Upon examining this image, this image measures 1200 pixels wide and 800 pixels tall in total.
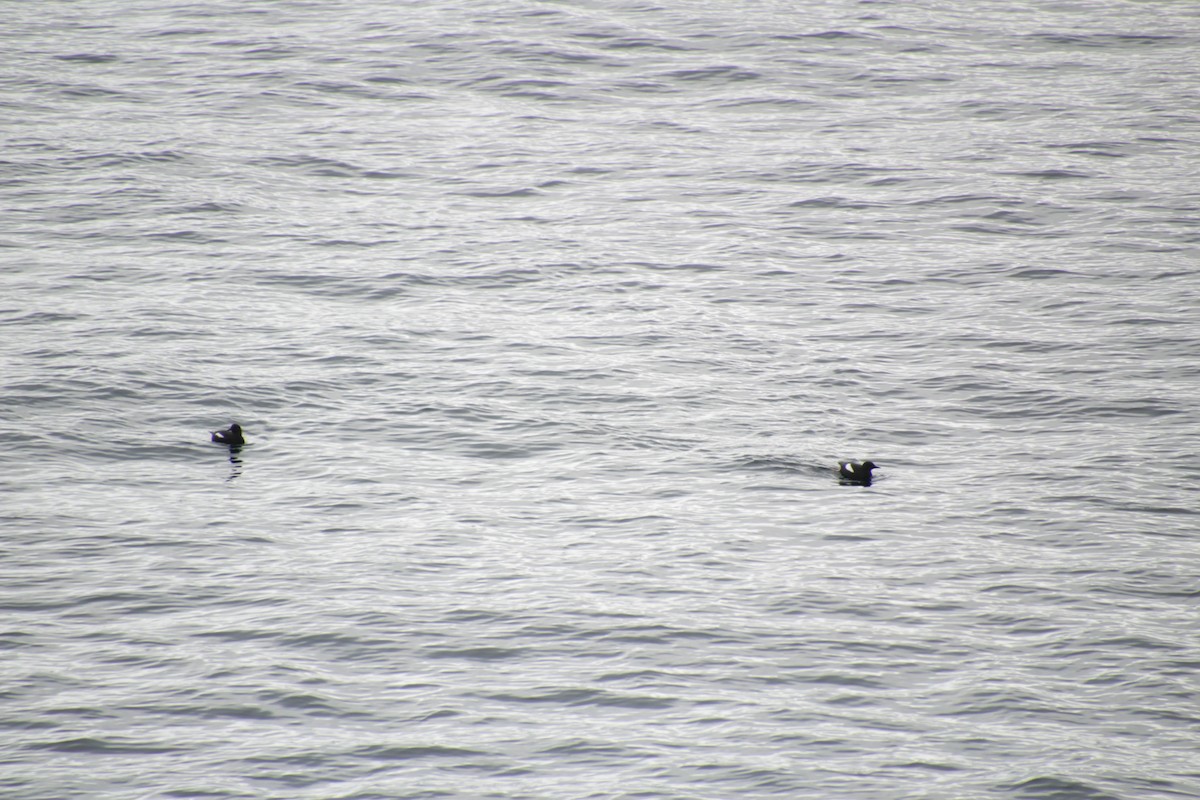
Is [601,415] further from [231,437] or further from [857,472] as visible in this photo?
[231,437]

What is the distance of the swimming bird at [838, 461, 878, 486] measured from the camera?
19.5 metres

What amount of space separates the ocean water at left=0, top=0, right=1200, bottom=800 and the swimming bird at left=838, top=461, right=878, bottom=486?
0.19 metres

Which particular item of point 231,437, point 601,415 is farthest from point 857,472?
point 231,437

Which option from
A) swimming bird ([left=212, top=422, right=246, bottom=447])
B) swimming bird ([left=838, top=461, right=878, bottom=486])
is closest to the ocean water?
swimming bird ([left=838, top=461, right=878, bottom=486])

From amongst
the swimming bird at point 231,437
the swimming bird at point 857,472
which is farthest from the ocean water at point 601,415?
the swimming bird at point 231,437

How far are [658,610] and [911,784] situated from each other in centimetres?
405

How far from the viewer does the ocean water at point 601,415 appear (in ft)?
46.0

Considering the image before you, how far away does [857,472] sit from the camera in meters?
19.6

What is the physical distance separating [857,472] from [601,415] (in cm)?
436

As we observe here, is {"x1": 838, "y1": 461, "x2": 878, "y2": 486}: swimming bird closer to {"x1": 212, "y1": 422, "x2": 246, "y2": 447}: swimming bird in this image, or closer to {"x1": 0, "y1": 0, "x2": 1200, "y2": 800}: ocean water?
{"x1": 0, "y1": 0, "x2": 1200, "y2": 800}: ocean water

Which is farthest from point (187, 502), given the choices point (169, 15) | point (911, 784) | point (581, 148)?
point (169, 15)

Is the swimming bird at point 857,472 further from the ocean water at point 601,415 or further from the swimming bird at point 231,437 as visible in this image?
the swimming bird at point 231,437

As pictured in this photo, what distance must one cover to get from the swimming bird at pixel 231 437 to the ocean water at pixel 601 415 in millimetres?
334

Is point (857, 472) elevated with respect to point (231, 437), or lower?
lower
